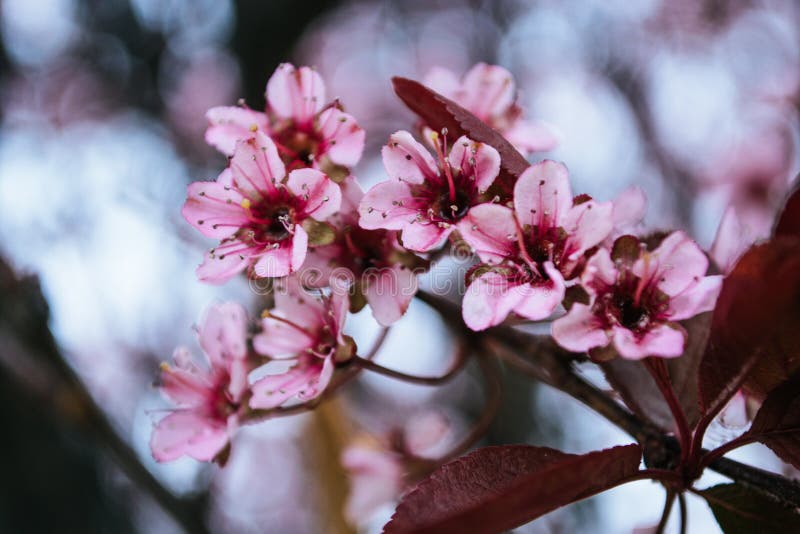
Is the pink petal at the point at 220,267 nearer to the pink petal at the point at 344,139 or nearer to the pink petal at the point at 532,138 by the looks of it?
the pink petal at the point at 344,139

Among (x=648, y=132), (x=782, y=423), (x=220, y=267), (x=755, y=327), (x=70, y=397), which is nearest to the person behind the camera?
(x=755, y=327)

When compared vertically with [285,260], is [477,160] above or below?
above

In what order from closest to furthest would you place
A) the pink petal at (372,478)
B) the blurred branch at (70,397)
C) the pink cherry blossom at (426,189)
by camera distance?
the pink cherry blossom at (426,189)
the pink petal at (372,478)
the blurred branch at (70,397)

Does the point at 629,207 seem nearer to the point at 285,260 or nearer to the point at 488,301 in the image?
the point at 488,301

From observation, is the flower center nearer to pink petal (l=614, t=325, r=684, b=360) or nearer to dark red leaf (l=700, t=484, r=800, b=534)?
pink petal (l=614, t=325, r=684, b=360)

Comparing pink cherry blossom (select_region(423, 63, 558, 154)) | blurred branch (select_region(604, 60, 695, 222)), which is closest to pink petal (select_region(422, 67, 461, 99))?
pink cherry blossom (select_region(423, 63, 558, 154))

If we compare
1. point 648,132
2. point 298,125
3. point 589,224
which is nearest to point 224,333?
point 298,125

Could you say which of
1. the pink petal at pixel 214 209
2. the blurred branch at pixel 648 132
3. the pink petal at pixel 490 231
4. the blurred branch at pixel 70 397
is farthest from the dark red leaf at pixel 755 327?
the blurred branch at pixel 648 132
